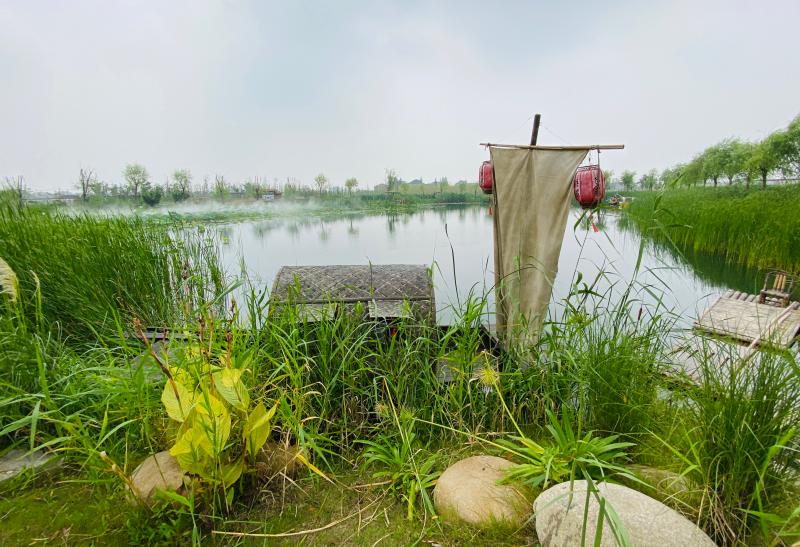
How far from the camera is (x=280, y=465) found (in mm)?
1435

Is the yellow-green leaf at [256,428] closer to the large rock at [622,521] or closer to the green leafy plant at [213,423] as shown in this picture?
the green leafy plant at [213,423]

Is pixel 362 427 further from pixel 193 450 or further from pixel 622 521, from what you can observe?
pixel 622 521

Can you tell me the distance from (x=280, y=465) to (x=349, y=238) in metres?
13.4

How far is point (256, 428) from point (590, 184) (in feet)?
10.3

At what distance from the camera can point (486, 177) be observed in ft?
11.8

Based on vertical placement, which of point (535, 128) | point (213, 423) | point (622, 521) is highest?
point (535, 128)

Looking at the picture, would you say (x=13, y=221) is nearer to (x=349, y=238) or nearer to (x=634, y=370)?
(x=634, y=370)

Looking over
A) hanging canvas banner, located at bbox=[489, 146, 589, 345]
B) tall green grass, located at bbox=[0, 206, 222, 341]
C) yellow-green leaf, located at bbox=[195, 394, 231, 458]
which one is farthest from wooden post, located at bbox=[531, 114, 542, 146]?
yellow-green leaf, located at bbox=[195, 394, 231, 458]

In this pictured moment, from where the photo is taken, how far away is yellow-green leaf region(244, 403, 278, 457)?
1242 millimetres

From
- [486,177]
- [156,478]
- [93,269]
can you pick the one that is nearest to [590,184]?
[486,177]

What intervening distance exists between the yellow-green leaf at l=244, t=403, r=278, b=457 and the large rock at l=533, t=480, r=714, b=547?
90 cm

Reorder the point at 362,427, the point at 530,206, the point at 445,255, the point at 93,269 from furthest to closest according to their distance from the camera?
the point at 445,255 < the point at 530,206 < the point at 93,269 < the point at 362,427

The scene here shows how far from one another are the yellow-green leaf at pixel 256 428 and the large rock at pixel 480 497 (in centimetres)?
66

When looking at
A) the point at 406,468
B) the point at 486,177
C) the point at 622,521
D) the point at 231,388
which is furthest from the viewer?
the point at 486,177
